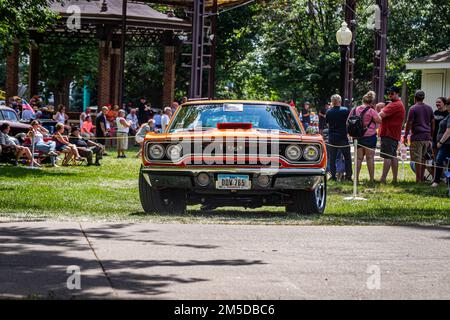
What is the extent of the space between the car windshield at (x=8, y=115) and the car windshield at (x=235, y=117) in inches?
582

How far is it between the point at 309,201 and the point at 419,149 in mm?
7169

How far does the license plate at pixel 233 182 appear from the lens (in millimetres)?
12211

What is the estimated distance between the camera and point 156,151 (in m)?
12.6

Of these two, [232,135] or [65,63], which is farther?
[65,63]

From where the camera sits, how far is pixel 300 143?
40.7 feet

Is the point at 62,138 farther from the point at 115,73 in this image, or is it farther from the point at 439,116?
the point at 115,73

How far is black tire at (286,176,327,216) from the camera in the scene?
41.9 ft

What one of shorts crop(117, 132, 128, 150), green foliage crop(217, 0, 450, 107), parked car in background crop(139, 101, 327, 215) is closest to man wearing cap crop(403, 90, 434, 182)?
parked car in background crop(139, 101, 327, 215)

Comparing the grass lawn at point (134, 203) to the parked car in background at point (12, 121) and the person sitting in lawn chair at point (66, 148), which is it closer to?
the person sitting in lawn chair at point (66, 148)

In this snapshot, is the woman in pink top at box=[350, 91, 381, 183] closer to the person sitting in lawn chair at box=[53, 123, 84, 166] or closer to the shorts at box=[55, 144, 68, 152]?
the person sitting in lawn chair at box=[53, 123, 84, 166]

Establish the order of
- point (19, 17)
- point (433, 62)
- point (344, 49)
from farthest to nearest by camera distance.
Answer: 1. point (433, 62)
2. point (344, 49)
3. point (19, 17)

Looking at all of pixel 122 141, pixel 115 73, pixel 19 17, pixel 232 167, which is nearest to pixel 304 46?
pixel 115 73

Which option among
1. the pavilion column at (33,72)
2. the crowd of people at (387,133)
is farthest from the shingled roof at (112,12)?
the crowd of people at (387,133)

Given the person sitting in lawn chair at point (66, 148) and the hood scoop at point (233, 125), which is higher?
the hood scoop at point (233, 125)
